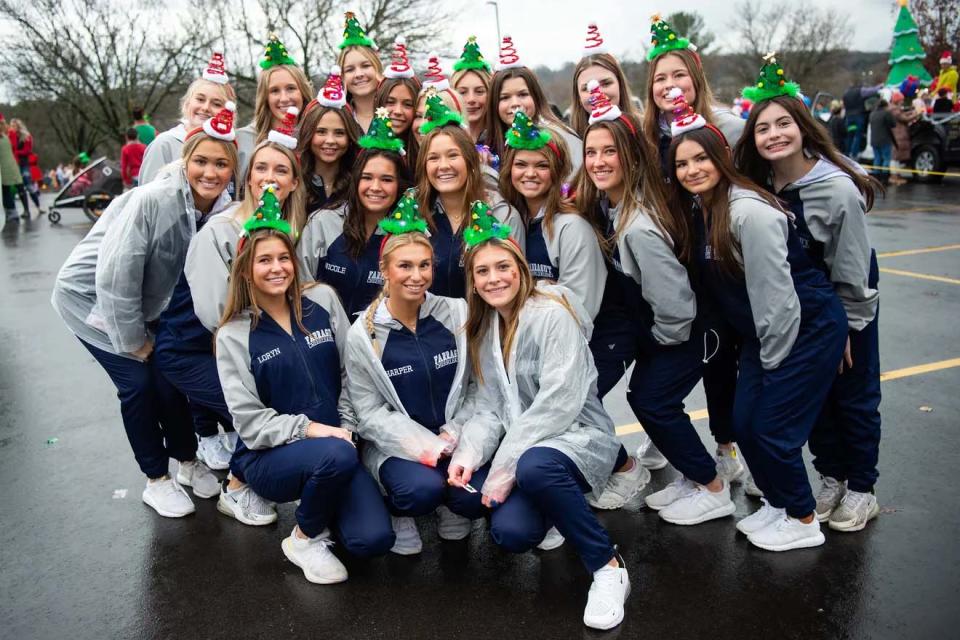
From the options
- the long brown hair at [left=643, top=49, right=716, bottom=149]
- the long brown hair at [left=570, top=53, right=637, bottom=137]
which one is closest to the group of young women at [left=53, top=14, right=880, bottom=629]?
the long brown hair at [left=643, top=49, right=716, bottom=149]

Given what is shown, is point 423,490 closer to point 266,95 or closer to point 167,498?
point 167,498

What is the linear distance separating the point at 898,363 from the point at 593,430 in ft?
11.9

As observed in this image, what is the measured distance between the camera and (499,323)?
387cm

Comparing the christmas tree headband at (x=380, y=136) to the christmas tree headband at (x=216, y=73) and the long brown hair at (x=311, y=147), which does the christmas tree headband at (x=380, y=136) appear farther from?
the christmas tree headband at (x=216, y=73)

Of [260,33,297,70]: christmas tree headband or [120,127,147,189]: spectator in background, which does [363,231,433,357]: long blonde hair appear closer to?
[260,33,297,70]: christmas tree headband

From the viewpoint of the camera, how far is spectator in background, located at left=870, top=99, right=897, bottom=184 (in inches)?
683

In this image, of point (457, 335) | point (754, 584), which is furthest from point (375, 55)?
point (754, 584)

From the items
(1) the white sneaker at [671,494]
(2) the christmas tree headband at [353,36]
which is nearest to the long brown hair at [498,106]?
(2) the christmas tree headband at [353,36]

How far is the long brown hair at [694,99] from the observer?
185 inches

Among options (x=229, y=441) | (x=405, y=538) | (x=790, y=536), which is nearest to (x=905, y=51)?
(x=790, y=536)

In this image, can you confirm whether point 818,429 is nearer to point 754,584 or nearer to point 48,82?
point 754,584

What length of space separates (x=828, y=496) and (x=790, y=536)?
46cm

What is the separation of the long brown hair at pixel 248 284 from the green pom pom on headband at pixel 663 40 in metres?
2.53

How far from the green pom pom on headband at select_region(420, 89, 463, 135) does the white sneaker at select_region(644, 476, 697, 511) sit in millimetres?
2280
